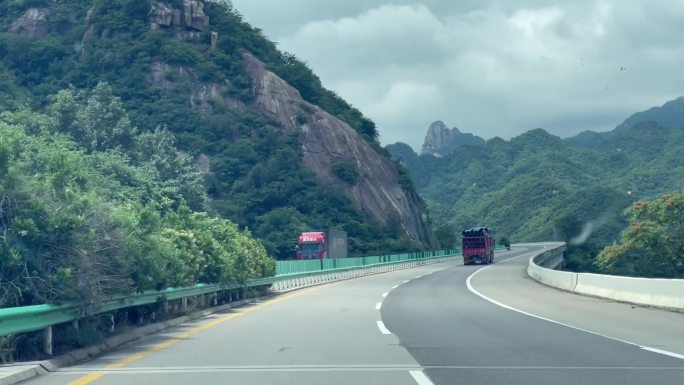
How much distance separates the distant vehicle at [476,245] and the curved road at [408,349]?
Result: 49796 millimetres

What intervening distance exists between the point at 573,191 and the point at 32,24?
91.6 meters

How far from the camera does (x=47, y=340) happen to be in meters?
12.7

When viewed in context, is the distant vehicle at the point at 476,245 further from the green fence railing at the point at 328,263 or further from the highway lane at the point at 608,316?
the highway lane at the point at 608,316

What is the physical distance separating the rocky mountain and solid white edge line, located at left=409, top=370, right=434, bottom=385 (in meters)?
69.0

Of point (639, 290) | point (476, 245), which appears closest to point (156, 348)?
point (639, 290)

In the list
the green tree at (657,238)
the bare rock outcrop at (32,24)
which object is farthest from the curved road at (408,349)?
the bare rock outcrop at (32,24)

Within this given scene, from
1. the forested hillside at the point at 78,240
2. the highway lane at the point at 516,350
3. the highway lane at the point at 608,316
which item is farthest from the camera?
the highway lane at the point at 608,316

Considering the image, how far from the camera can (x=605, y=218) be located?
114875mm

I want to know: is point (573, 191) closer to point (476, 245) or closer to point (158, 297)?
point (476, 245)

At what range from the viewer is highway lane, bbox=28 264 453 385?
10.8 metres

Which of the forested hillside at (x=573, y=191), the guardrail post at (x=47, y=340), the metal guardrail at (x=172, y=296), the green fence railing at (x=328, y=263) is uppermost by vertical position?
the forested hillside at (x=573, y=191)

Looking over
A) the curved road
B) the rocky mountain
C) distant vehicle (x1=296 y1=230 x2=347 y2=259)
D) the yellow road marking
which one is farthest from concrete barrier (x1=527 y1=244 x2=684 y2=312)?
the rocky mountain

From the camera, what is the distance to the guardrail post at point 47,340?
1266cm

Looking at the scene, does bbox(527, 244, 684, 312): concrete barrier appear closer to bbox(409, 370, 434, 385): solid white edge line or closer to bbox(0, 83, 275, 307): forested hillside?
bbox(0, 83, 275, 307): forested hillside
